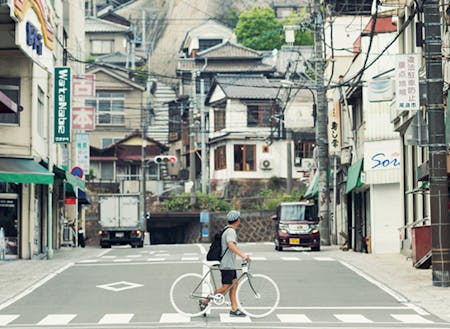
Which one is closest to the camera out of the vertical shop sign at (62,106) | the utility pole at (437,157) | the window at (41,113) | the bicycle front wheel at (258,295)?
the bicycle front wheel at (258,295)

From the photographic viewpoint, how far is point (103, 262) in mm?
33938

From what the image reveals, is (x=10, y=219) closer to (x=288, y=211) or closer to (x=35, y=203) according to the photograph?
(x=35, y=203)

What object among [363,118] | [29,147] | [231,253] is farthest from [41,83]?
[231,253]

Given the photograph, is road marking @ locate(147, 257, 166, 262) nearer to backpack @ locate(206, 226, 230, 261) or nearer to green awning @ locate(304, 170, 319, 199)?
backpack @ locate(206, 226, 230, 261)

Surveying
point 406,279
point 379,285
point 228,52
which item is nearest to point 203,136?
point 228,52

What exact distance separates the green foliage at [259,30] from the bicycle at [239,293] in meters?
88.7

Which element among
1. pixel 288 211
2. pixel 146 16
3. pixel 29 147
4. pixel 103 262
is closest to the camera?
pixel 103 262

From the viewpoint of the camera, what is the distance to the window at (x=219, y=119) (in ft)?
259

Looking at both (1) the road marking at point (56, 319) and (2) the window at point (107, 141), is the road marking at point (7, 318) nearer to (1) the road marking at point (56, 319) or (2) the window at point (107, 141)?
(1) the road marking at point (56, 319)

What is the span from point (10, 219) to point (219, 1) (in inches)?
3412

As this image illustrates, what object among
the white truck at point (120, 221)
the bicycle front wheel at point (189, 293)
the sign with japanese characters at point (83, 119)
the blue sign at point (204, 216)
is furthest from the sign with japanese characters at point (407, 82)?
the blue sign at point (204, 216)

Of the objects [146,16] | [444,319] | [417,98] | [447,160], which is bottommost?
[444,319]

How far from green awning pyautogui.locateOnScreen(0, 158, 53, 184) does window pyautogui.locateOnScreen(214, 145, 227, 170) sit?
4268cm

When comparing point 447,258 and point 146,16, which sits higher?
point 146,16
